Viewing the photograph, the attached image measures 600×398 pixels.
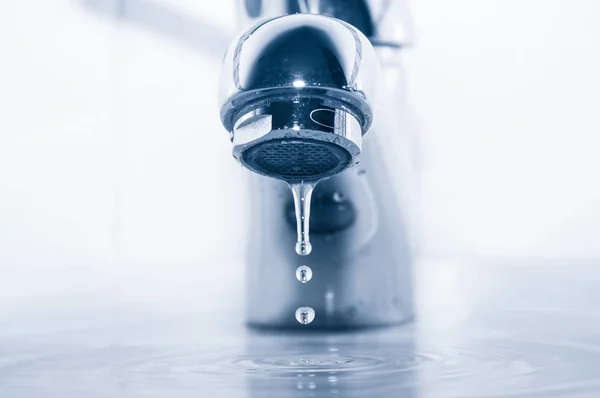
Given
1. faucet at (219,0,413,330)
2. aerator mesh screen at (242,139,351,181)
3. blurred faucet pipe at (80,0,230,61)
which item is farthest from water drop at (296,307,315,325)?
blurred faucet pipe at (80,0,230,61)

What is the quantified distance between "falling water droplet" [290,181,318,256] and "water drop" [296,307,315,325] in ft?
0.29

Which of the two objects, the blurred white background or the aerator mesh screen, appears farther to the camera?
the blurred white background

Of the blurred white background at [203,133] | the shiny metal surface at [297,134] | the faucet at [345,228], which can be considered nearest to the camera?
the shiny metal surface at [297,134]

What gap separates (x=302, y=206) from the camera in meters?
0.47

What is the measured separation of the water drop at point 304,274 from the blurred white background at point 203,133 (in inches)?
10.7

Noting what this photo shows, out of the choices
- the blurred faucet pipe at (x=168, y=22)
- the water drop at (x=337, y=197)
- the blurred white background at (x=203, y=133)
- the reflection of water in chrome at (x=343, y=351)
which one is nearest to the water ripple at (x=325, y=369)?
the reflection of water in chrome at (x=343, y=351)

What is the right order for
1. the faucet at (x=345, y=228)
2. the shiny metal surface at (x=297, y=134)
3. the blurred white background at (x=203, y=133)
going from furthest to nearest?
the blurred white background at (x=203, y=133) → the faucet at (x=345, y=228) → the shiny metal surface at (x=297, y=134)

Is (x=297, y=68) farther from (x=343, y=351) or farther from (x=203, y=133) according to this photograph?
(x=203, y=133)

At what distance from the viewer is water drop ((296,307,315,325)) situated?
0.56 metres

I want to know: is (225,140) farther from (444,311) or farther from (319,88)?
(319,88)

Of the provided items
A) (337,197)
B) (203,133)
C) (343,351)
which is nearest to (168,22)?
(203,133)

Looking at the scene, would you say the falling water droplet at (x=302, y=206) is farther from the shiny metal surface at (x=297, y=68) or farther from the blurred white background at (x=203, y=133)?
the blurred white background at (x=203, y=133)

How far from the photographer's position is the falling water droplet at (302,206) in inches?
17.1

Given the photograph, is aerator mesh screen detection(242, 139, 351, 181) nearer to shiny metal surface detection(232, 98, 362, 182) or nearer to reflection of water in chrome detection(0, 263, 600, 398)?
shiny metal surface detection(232, 98, 362, 182)
